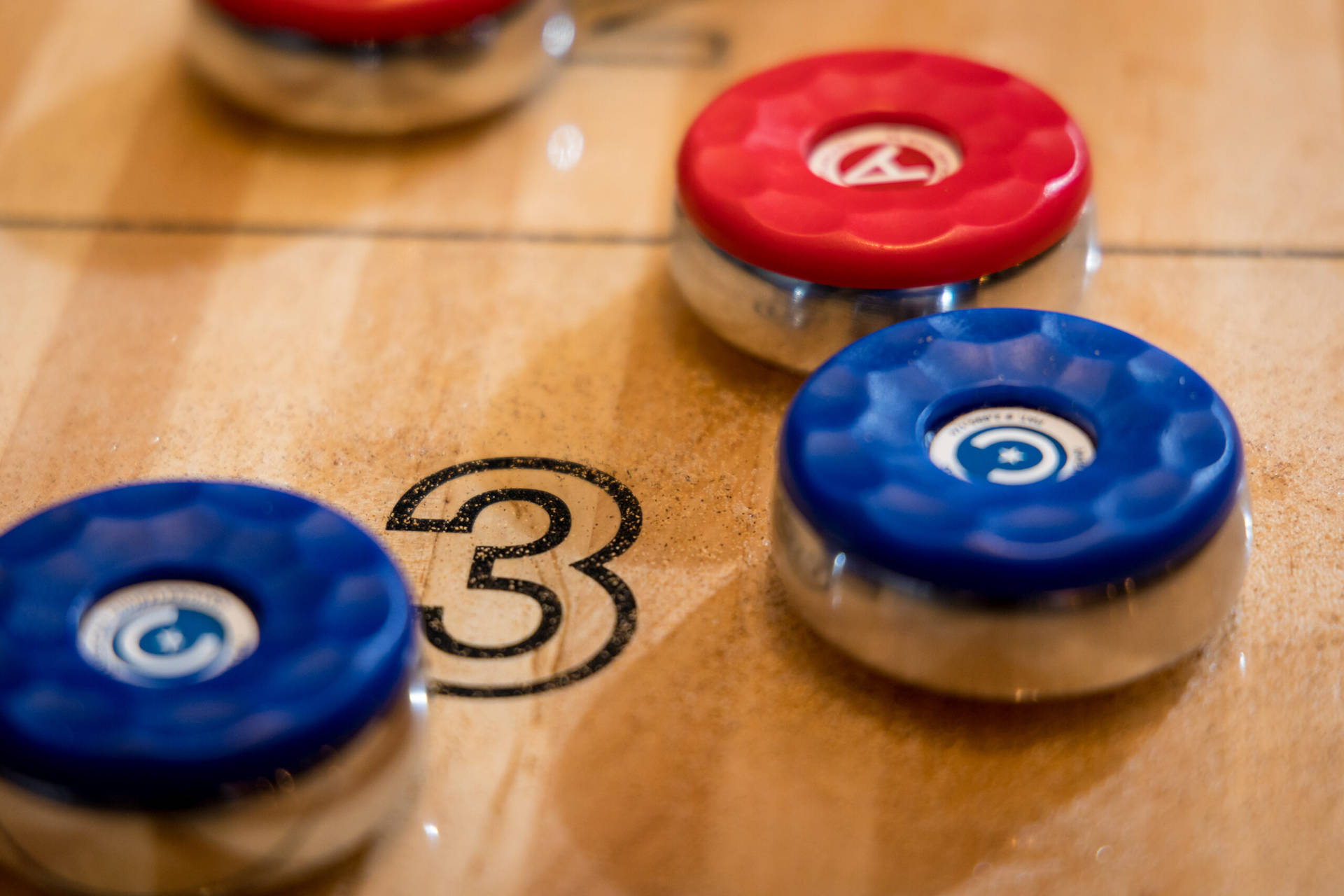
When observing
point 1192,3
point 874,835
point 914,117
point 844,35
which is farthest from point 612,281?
point 1192,3

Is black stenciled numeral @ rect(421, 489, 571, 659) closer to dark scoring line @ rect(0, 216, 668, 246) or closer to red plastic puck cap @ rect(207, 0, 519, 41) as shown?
dark scoring line @ rect(0, 216, 668, 246)

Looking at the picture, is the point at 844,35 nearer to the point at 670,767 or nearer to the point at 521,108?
the point at 521,108

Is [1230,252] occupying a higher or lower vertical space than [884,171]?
lower

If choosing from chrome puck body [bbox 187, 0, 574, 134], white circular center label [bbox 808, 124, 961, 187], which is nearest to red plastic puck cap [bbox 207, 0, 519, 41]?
chrome puck body [bbox 187, 0, 574, 134]

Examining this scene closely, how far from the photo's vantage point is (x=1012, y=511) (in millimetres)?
1010

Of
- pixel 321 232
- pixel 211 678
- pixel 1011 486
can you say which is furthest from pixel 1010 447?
pixel 321 232

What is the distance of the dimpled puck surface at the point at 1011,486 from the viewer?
0.99m

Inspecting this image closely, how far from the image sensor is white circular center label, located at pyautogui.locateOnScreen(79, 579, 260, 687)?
0.94m

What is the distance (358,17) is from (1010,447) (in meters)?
0.97

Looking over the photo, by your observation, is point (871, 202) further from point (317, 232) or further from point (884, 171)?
point (317, 232)

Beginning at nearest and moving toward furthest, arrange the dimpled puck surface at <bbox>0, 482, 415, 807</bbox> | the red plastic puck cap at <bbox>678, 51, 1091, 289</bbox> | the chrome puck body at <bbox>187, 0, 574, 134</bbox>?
the dimpled puck surface at <bbox>0, 482, 415, 807</bbox>
the red plastic puck cap at <bbox>678, 51, 1091, 289</bbox>
the chrome puck body at <bbox>187, 0, 574, 134</bbox>

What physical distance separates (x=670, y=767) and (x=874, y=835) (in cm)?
16

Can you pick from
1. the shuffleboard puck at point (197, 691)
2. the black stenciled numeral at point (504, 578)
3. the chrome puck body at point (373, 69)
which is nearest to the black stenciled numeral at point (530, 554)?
the black stenciled numeral at point (504, 578)

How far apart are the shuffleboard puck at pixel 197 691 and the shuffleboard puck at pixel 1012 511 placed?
33cm
